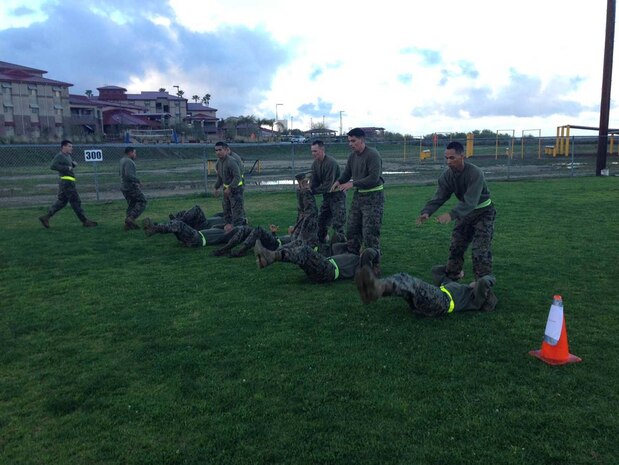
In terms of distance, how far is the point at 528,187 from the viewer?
801 inches

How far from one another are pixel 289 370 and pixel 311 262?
2.46 metres

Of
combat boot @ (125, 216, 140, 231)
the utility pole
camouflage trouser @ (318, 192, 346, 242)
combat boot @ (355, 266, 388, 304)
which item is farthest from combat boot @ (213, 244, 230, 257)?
the utility pole

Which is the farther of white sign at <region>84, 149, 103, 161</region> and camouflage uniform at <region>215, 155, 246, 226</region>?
white sign at <region>84, 149, 103, 161</region>

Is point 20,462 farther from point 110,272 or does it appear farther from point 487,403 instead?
point 110,272

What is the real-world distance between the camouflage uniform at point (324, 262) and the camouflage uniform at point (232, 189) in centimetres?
392

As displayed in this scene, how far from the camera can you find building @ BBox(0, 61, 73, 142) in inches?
2169

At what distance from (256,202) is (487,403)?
1441 centimetres

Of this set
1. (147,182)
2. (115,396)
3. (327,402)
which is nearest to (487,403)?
(327,402)

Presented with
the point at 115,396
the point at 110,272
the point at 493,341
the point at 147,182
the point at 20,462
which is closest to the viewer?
the point at 20,462

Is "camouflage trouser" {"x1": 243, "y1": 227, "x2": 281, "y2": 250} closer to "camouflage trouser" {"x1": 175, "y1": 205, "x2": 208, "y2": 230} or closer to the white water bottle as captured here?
"camouflage trouser" {"x1": 175, "y1": 205, "x2": 208, "y2": 230}

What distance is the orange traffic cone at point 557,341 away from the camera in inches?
178

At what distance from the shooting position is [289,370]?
4562 millimetres

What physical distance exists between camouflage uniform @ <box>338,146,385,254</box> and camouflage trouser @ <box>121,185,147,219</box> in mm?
6534

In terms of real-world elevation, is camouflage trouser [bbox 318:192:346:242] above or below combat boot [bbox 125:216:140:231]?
above
